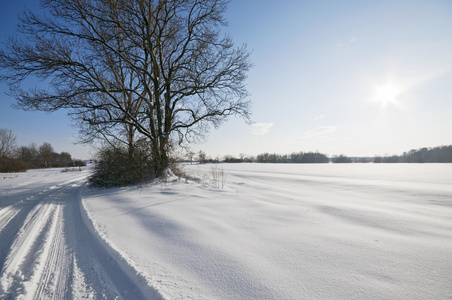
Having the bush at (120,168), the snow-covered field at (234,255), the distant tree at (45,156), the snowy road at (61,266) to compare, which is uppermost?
the distant tree at (45,156)

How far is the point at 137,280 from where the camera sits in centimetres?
157

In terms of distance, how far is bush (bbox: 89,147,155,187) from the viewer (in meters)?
7.27

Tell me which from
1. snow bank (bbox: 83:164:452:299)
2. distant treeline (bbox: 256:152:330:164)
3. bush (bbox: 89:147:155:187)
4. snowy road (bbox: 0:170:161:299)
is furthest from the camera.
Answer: distant treeline (bbox: 256:152:330:164)

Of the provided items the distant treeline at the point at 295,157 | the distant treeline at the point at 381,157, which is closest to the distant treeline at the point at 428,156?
the distant treeline at the point at 381,157

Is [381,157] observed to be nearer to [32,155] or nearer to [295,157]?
[295,157]

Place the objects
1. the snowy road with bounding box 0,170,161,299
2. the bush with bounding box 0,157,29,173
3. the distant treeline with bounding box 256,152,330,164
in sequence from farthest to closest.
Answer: the distant treeline with bounding box 256,152,330,164, the bush with bounding box 0,157,29,173, the snowy road with bounding box 0,170,161,299

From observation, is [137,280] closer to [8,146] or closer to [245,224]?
[245,224]

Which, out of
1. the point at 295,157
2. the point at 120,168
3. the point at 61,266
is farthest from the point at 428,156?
the point at 61,266

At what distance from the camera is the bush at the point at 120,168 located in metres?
7.27

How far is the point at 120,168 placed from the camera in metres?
Answer: 7.36

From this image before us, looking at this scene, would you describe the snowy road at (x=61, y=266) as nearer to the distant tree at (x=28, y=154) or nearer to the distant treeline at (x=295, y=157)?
the distant treeline at (x=295, y=157)

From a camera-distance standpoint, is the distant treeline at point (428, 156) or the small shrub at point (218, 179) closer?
the small shrub at point (218, 179)

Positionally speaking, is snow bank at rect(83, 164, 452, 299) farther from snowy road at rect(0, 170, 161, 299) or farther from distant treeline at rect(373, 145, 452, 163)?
distant treeline at rect(373, 145, 452, 163)

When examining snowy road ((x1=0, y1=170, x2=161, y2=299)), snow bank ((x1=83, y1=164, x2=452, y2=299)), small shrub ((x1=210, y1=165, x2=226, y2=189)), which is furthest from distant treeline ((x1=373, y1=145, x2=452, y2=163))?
snowy road ((x1=0, y1=170, x2=161, y2=299))
